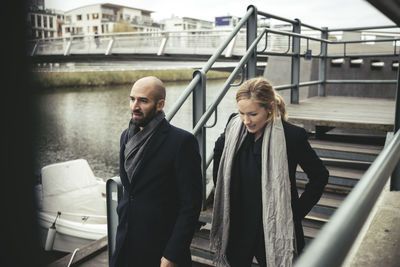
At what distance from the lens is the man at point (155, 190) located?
1861 mm

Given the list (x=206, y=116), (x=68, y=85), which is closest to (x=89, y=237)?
(x=206, y=116)

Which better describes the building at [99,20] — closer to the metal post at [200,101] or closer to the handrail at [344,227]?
the metal post at [200,101]

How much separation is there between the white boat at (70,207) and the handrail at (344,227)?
8939mm

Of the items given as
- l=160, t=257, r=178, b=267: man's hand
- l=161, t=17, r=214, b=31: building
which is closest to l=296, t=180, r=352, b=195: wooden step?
l=160, t=257, r=178, b=267: man's hand

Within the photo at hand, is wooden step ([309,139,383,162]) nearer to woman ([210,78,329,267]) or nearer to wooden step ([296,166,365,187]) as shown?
wooden step ([296,166,365,187])

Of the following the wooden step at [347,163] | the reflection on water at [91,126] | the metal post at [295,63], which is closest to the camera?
the wooden step at [347,163]

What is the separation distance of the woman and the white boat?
7.61 metres

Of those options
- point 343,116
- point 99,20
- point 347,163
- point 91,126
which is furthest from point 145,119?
point 99,20

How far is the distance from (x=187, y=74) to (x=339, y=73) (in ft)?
62.1

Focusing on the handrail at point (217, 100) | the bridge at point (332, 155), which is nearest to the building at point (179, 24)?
the bridge at point (332, 155)

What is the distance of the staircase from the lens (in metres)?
3.12

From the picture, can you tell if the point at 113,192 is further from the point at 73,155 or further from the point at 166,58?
the point at 73,155

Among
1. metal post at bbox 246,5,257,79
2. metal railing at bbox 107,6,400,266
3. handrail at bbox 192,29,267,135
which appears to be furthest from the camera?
metal post at bbox 246,5,257,79

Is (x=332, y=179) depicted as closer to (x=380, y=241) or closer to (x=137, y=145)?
(x=380, y=241)
